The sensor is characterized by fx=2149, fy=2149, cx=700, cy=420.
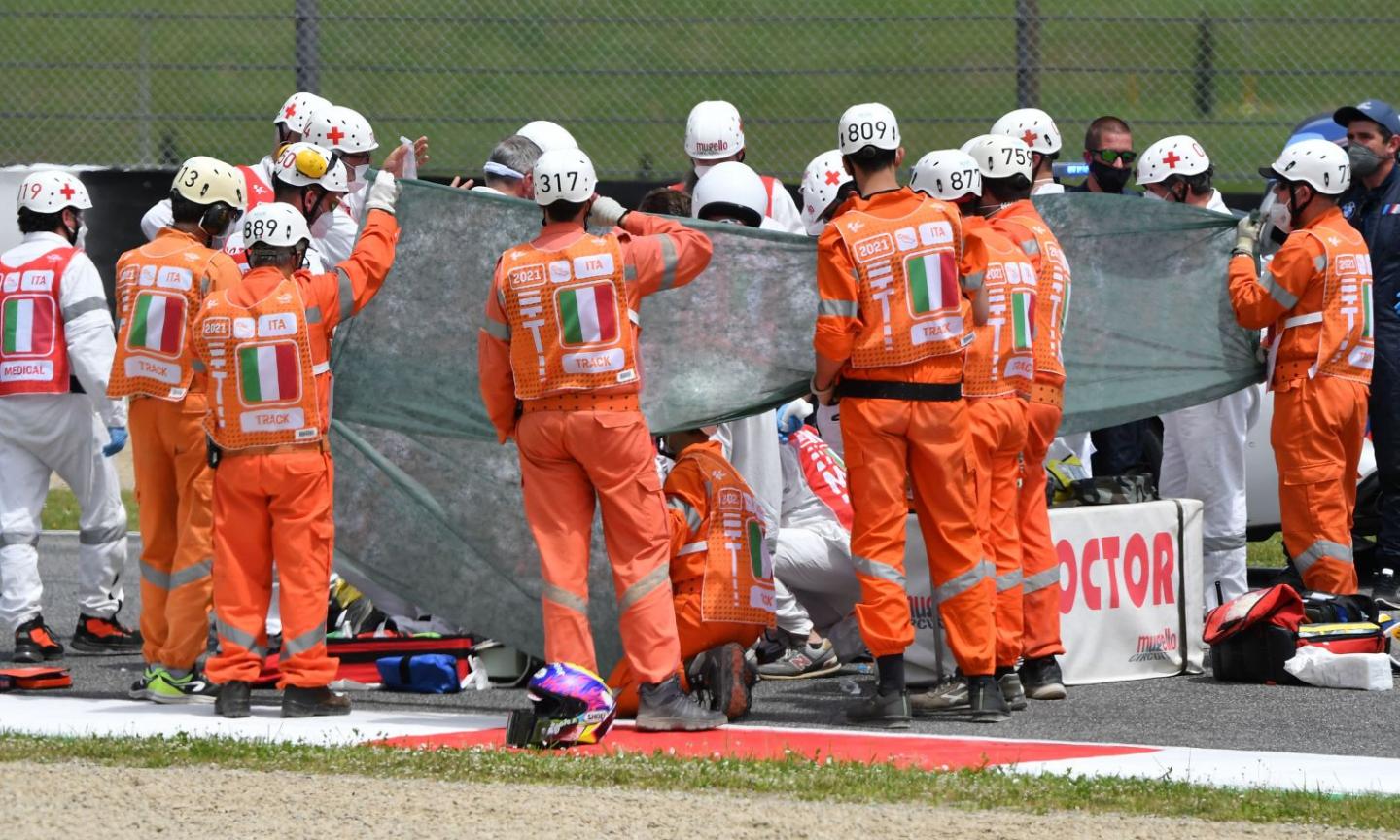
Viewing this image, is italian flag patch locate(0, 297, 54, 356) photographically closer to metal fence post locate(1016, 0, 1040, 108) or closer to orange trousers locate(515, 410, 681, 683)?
orange trousers locate(515, 410, 681, 683)

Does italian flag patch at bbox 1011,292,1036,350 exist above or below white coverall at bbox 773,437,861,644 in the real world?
above

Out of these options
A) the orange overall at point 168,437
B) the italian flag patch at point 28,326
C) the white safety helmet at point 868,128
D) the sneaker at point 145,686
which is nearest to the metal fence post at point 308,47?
the italian flag patch at point 28,326

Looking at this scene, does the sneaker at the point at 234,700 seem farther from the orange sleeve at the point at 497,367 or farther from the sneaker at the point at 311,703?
the orange sleeve at the point at 497,367

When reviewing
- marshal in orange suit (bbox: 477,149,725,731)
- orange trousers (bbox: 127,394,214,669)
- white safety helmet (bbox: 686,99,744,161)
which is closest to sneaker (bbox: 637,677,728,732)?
marshal in orange suit (bbox: 477,149,725,731)

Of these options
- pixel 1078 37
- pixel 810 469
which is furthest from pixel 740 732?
pixel 1078 37

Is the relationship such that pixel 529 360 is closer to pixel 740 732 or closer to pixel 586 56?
pixel 740 732

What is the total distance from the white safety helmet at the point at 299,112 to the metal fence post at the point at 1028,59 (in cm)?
479

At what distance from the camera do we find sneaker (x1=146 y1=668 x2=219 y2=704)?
8.26m

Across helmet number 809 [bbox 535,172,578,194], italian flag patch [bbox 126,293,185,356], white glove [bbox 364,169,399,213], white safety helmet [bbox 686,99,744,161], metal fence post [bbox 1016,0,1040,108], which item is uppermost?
metal fence post [bbox 1016,0,1040,108]

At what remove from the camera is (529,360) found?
744cm

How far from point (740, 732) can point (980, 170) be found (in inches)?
94.2

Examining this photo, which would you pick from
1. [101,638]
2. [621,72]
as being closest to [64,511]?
[621,72]

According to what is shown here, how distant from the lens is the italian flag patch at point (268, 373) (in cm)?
782

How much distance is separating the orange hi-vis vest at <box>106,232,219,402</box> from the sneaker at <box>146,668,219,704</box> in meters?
1.09
